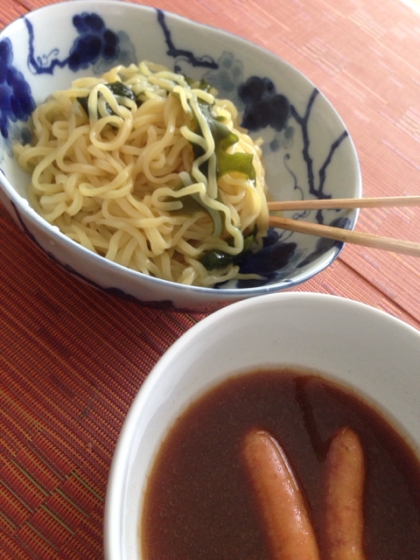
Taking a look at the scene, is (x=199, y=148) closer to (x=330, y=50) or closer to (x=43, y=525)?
(x=43, y=525)

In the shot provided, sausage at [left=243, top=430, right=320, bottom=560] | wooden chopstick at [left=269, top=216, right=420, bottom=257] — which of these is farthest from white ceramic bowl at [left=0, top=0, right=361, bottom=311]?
sausage at [left=243, top=430, right=320, bottom=560]

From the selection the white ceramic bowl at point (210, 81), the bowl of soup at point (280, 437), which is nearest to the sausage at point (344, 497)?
the bowl of soup at point (280, 437)

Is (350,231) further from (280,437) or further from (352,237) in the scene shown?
(280,437)

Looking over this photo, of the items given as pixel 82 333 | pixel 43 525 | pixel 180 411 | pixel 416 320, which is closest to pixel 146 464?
pixel 180 411

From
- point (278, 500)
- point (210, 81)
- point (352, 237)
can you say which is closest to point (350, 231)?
point (352, 237)

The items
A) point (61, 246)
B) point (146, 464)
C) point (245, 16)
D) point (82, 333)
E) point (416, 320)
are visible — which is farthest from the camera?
point (245, 16)
